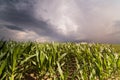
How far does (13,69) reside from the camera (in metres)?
5.82

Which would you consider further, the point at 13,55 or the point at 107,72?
the point at 107,72

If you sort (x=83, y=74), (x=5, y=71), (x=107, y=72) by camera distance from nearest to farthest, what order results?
(x=5, y=71) → (x=83, y=74) → (x=107, y=72)

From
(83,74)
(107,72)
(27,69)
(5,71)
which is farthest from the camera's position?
(107,72)

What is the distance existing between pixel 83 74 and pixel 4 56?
187cm

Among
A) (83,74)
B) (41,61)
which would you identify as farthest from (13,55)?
(83,74)

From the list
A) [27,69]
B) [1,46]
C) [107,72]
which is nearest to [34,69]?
[27,69]

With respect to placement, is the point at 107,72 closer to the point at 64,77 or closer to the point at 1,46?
the point at 64,77

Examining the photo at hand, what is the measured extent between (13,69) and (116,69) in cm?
301

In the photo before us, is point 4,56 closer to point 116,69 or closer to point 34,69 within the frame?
point 34,69

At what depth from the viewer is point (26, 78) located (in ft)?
21.1

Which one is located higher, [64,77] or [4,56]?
[4,56]

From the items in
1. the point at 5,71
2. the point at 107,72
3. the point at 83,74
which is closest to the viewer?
the point at 5,71

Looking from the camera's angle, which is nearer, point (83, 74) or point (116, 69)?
point (83, 74)

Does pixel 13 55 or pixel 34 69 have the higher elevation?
pixel 13 55
